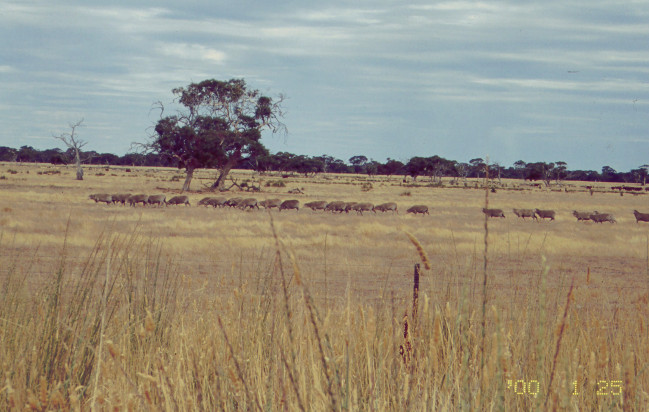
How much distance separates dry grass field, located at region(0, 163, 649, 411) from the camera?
3.48 metres

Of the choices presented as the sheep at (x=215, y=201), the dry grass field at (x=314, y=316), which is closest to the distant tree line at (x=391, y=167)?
the sheep at (x=215, y=201)

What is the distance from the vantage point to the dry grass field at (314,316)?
3.48 meters

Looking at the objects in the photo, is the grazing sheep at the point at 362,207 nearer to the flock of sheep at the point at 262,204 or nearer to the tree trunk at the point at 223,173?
the flock of sheep at the point at 262,204

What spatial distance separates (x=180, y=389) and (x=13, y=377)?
0.93 m

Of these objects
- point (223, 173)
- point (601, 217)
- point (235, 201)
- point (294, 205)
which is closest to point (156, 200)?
point (235, 201)

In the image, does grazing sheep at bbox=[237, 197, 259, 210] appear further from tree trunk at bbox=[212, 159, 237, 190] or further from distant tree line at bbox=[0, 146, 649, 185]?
distant tree line at bbox=[0, 146, 649, 185]

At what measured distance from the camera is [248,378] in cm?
430

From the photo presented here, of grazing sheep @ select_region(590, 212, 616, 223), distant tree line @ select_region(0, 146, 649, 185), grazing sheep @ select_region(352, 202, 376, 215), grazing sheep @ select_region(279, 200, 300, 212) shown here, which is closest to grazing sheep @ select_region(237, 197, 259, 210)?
grazing sheep @ select_region(279, 200, 300, 212)

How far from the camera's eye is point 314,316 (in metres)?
3.07

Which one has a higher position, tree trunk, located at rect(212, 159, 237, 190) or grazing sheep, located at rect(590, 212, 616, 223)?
tree trunk, located at rect(212, 159, 237, 190)

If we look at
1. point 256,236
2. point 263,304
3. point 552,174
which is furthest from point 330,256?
point 552,174

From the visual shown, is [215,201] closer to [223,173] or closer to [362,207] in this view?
[362,207]

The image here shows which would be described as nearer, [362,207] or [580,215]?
[580,215]

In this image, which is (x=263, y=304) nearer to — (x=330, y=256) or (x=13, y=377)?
(x=13, y=377)
